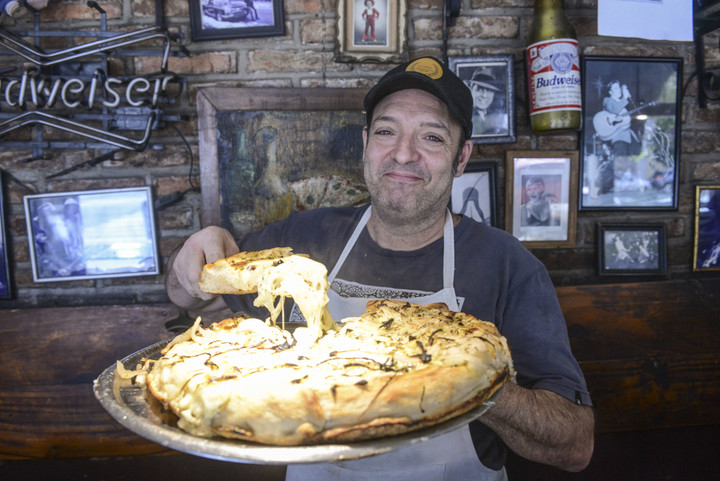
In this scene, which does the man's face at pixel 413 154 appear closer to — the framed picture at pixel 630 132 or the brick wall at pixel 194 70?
the brick wall at pixel 194 70

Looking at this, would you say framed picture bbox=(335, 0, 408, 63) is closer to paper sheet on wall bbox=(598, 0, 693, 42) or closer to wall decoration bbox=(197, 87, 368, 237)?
wall decoration bbox=(197, 87, 368, 237)

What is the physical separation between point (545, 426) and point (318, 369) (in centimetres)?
77

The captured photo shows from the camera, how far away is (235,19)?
6.29 feet

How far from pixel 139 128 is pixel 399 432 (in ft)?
5.54

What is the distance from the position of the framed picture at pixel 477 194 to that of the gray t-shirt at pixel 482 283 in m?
0.34

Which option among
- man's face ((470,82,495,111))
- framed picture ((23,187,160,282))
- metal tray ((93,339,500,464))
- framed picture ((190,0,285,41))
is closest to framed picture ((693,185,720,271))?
man's face ((470,82,495,111))

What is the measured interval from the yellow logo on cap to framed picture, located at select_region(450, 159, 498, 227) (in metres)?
0.59

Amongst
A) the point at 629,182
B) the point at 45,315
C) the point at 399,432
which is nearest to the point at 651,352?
the point at 629,182

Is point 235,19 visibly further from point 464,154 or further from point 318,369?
point 318,369

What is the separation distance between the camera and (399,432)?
716 millimetres

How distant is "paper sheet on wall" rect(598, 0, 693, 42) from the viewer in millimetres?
1883

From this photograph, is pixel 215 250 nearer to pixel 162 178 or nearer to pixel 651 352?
pixel 162 178

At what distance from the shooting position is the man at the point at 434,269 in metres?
1.27

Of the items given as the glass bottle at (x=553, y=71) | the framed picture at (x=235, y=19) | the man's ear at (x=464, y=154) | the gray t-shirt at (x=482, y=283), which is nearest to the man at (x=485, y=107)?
the glass bottle at (x=553, y=71)
